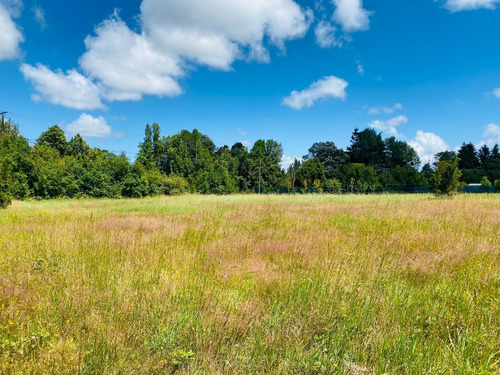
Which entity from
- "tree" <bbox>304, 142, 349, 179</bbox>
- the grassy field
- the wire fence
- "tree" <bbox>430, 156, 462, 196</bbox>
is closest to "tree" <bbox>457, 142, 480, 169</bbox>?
the wire fence

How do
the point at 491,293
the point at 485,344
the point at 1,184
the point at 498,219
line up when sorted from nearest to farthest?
the point at 485,344 → the point at 491,293 → the point at 498,219 → the point at 1,184

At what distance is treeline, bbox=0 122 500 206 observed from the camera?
31297mm

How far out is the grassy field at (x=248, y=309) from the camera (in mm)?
2217

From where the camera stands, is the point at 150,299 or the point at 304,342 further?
the point at 150,299

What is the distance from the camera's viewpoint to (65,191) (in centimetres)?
3253

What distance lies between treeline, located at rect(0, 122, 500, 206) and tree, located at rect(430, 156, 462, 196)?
1.30 meters

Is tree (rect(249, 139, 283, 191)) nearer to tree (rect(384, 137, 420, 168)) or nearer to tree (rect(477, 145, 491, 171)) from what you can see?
tree (rect(384, 137, 420, 168))

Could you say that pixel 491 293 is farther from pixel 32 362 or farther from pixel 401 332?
pixel 32 362

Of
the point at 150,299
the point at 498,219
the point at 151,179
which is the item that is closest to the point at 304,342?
the point at 150,299

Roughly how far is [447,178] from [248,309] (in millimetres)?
26262

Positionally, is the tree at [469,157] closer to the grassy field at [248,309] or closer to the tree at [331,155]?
the tree at [331,155]

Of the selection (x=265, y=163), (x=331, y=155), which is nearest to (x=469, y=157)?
(x=331, y=155)

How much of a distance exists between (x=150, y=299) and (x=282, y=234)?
485cm

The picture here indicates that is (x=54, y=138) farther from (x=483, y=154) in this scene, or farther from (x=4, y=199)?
(x=483, y=154)
